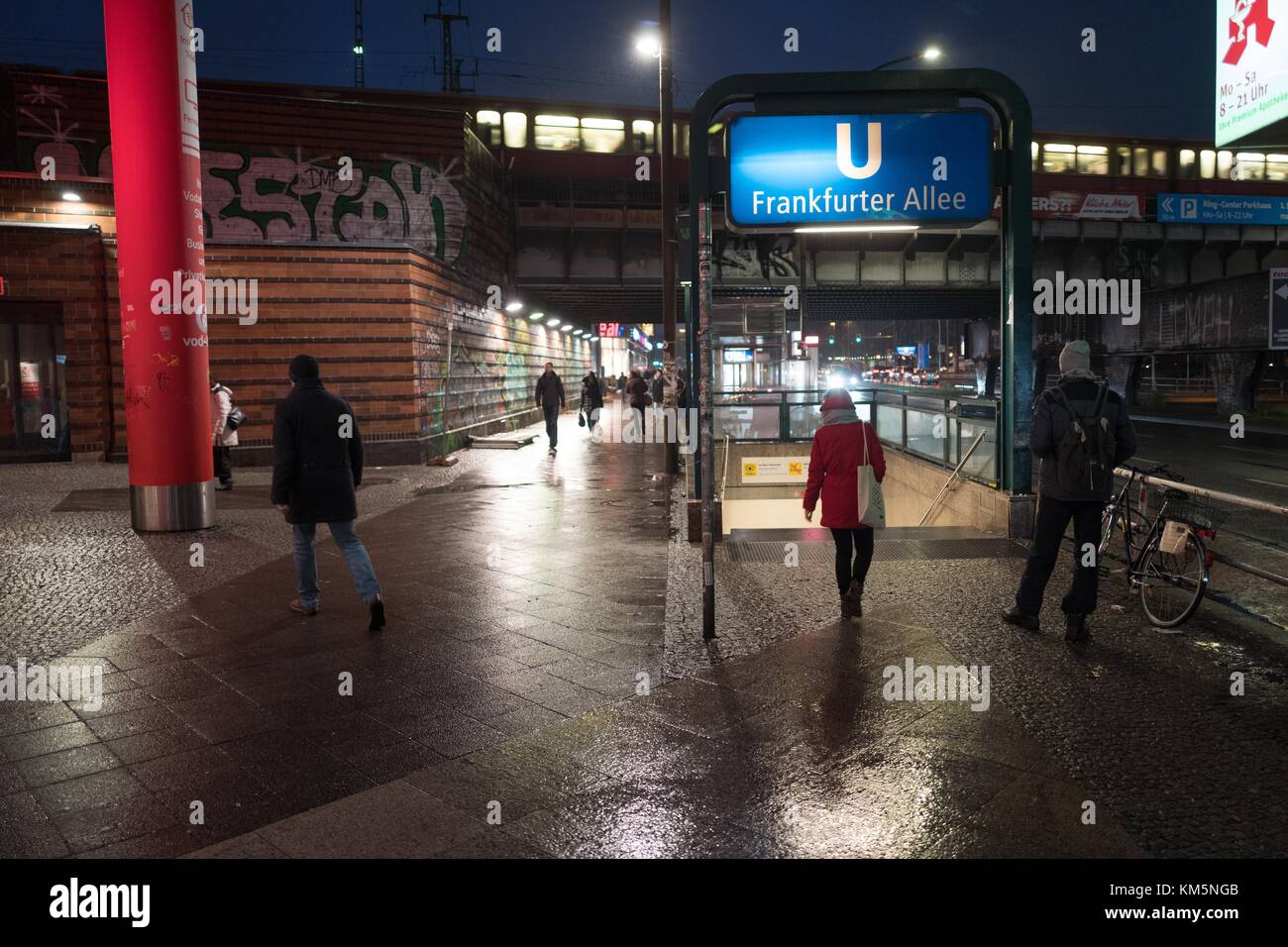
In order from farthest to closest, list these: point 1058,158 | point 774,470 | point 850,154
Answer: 1. point 1058,158
2. point 774,470
3. point 850,154

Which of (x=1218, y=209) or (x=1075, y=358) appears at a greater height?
(x=1218, y=209)

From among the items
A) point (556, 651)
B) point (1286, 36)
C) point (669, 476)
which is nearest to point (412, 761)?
point (556, 651)

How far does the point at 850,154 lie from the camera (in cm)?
918

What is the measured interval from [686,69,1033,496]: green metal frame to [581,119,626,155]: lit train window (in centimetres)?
2041

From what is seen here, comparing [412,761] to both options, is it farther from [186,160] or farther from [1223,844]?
[186,160]

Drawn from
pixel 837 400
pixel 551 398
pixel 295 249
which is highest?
pixel 295 249

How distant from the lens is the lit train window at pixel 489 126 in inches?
1115

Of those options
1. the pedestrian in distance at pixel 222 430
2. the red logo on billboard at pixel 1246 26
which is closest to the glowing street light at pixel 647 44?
the red logo on billboard at pixel 1246 26

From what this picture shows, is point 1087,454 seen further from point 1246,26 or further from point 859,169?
point 1246,26

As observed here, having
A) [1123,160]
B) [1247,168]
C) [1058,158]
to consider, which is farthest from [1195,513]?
[1247,168]

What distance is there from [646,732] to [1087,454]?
131 inches

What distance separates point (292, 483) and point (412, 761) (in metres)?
3.00

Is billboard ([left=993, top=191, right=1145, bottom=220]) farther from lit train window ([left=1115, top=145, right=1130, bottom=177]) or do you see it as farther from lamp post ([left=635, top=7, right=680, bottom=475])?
lamp post ([left=635, top=7, right=680, bottom=475])

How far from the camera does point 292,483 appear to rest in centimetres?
682
